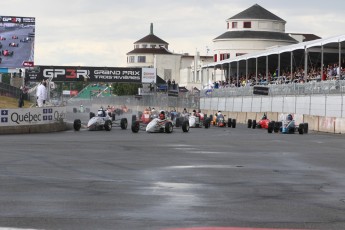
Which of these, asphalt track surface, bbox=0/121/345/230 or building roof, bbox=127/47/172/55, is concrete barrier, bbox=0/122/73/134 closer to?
asphalt track surface, bbox=0/121/345/230

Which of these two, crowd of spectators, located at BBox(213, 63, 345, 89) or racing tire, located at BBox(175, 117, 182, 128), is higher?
crowd of spectators, located at BBox(213, 63, 345, 89)

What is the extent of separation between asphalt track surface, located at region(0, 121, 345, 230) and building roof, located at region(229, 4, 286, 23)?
98.2 metres

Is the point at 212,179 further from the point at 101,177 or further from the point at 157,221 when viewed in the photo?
the point at 157,221

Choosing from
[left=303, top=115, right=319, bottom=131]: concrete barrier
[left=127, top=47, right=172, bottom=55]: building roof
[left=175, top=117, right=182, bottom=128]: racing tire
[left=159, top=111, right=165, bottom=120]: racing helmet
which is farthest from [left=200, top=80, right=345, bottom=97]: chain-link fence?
[left=127, top=47, right=172, bottom=55]: building roof

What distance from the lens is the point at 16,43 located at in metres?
51.6

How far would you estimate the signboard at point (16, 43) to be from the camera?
51500 mm

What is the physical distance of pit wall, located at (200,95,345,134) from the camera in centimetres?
4169

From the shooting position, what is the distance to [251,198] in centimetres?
1279

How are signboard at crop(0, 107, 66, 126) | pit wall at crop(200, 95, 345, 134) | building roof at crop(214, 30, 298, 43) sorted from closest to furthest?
signboard at crop(0, 107, 66, 126) → pit wall at crop(200, 95, 345, 134) → building roof at crop(214, 30, 298, 43)

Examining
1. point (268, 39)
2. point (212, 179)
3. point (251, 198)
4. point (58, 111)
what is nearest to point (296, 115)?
point (58, 111)

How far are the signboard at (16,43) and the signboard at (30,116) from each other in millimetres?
12177

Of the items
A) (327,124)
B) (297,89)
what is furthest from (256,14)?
(327,124)

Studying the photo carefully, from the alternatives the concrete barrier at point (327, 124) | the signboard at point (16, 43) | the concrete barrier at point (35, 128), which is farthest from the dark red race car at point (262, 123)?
the signboard at point (16, 43)

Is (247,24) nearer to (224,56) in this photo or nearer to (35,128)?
(224,56)
